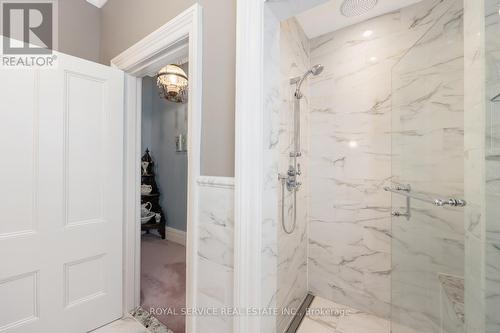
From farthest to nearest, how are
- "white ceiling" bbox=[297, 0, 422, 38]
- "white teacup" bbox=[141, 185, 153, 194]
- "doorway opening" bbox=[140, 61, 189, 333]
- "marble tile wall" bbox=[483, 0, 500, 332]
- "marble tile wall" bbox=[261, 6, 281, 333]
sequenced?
"white teacup" bbox=[141, 185, 153, 194] → "doorway opening" bbox=[140, 61, 189, 333] → "white ceiling" bbox=[297, 0, 422, 38] → "marble tile wall" bbox=[261, 6, 281, 333] → "marble tile wall" bbox=[483, 0, 500, 332]

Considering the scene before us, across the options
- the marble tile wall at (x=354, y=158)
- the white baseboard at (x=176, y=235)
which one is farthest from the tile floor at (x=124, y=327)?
the white baseboard at (x=176, y=235)

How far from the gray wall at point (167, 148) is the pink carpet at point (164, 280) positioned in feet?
1.39

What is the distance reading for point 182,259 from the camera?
112 inches

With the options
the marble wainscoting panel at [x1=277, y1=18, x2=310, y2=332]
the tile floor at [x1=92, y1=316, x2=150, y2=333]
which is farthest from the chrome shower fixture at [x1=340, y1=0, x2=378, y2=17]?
the tile floor at [x1=92, y1=316, x2=150, y2=333]

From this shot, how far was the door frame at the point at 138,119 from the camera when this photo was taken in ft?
3.71

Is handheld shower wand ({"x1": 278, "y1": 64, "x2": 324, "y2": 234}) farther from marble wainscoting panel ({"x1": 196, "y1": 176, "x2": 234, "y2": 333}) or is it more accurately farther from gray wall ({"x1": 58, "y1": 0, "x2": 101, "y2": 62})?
gray wall ({"x1": 58, "y1": 0, "x2": 101, "y2": 62})

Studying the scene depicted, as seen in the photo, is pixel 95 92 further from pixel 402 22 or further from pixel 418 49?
pixel 402 22

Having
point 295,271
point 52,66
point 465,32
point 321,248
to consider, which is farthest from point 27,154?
point 465,32

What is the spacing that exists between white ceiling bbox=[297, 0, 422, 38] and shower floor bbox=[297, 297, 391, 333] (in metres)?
2.38

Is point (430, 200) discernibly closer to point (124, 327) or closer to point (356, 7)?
point (356, 7)

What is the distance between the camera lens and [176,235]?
11.5 ft

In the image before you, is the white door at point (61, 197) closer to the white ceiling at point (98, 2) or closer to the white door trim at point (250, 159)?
the white ceiling at point (98, 2)

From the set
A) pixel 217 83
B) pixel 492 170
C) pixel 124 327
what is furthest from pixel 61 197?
pixel 492 170

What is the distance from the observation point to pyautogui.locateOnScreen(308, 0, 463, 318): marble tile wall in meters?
1.77
